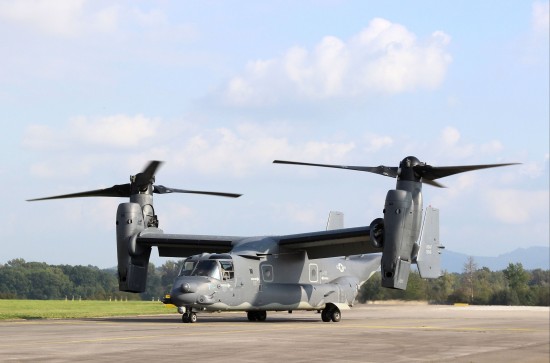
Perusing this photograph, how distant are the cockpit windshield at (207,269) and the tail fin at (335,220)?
1016cm

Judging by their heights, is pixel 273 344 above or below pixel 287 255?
below

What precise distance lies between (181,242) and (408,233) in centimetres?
1183

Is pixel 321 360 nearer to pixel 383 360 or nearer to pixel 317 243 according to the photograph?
pixel 383 360

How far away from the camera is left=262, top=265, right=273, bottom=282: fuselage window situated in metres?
33.5

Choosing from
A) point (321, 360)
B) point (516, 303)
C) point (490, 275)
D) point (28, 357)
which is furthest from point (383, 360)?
point (490, 275)

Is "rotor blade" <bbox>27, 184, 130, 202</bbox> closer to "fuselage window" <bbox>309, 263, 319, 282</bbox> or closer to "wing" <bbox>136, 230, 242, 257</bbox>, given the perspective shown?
"wing" <bbox>136, 230, 242, 257</bbox>

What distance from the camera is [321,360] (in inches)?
659

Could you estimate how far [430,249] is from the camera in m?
33.4

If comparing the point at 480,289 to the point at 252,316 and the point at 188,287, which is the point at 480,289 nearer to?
the point at 252,316

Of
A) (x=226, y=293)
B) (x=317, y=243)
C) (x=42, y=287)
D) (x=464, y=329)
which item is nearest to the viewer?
(x=464, y=329)

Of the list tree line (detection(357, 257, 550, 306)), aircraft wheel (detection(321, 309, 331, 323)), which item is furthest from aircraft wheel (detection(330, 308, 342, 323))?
tree line (detection(357, 257, 550, 306))

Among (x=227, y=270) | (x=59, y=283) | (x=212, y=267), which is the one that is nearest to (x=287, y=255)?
(x=227, y=270)

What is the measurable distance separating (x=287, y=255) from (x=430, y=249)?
608 centimetres

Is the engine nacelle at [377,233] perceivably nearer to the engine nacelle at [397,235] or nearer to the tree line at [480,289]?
the engine nacelle at [397,235]
